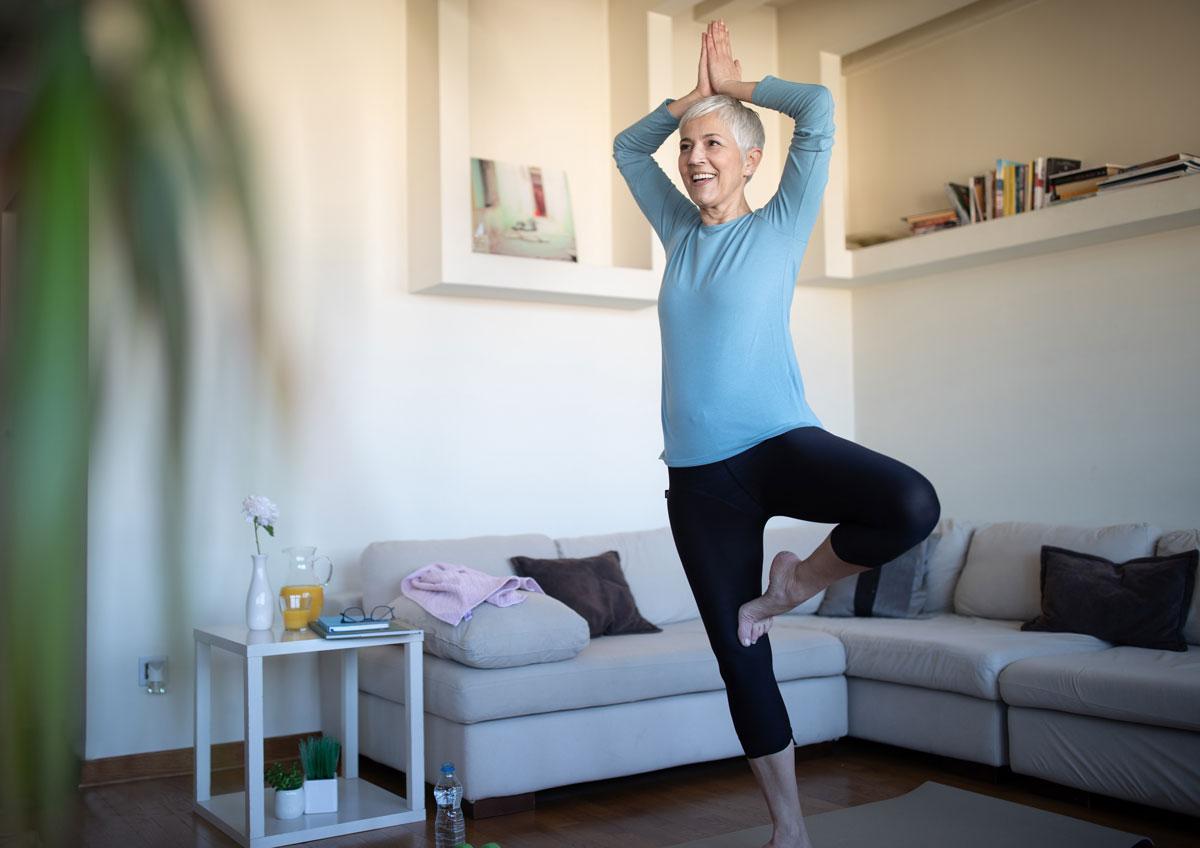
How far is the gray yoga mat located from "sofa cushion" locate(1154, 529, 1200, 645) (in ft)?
3.23

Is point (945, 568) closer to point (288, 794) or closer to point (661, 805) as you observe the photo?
point (661, 805)

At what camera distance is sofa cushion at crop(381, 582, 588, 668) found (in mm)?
3074

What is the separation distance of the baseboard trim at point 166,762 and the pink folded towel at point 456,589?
695 millimetres

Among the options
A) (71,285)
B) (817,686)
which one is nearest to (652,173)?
(817,686)

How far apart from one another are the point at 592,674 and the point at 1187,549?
187 cm

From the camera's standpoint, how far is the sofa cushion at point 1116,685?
2.80m

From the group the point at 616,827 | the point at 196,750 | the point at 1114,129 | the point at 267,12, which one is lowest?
the point at 616,827

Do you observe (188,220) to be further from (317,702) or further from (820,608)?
(820,608)

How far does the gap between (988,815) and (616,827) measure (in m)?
0.92

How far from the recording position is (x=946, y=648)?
3.42 m

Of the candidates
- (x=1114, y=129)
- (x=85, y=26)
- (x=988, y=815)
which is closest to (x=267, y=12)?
(x=85, y=26)

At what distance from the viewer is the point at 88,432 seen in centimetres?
34

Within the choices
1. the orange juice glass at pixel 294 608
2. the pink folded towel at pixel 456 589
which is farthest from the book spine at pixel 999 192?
the orange juice glass at pixel 294 608

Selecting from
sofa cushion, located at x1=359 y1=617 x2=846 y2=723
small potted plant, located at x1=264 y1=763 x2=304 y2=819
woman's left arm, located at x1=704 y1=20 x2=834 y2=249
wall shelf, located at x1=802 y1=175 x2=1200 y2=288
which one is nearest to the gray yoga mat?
sofa cushion, located at x1=359 y1=617 x2=846 y2=723
